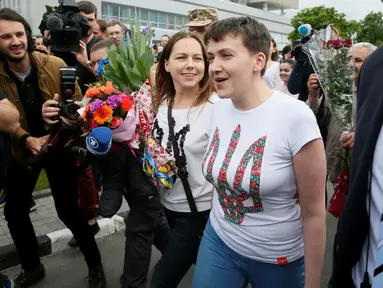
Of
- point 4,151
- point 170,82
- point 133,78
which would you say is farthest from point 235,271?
point 133,78

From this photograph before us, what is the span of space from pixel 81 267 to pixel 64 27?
2.05m

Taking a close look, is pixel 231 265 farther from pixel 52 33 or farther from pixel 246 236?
pixel 52 33

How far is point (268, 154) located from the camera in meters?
1.66

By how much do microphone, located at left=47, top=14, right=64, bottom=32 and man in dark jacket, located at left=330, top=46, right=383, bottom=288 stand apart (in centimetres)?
247

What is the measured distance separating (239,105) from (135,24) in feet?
5.04

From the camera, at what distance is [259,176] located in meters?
1.66

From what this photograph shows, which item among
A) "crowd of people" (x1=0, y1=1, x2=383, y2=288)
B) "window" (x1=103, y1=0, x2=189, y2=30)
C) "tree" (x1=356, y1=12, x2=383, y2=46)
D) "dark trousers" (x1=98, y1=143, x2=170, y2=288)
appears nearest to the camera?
"crowd of people" (x1=0, y1=1, x2=383, y2=288)

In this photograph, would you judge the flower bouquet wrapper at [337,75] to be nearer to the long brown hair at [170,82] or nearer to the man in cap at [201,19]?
the man in cap at [201,19]

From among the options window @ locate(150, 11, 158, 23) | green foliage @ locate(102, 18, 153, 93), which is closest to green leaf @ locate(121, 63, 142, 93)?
green foliage @ locate(102, 18, 153, 93)

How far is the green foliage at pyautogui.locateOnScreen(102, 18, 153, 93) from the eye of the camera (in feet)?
9.34

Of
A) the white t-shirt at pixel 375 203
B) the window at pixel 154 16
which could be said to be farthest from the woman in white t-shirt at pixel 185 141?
the window at pixel 154 16

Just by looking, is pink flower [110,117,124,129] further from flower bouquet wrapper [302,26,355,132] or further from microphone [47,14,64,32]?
flower bouquet wrapper [302,26,355,132]

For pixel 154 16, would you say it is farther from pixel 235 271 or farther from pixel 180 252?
pixel 235 271

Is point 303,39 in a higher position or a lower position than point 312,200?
higher
